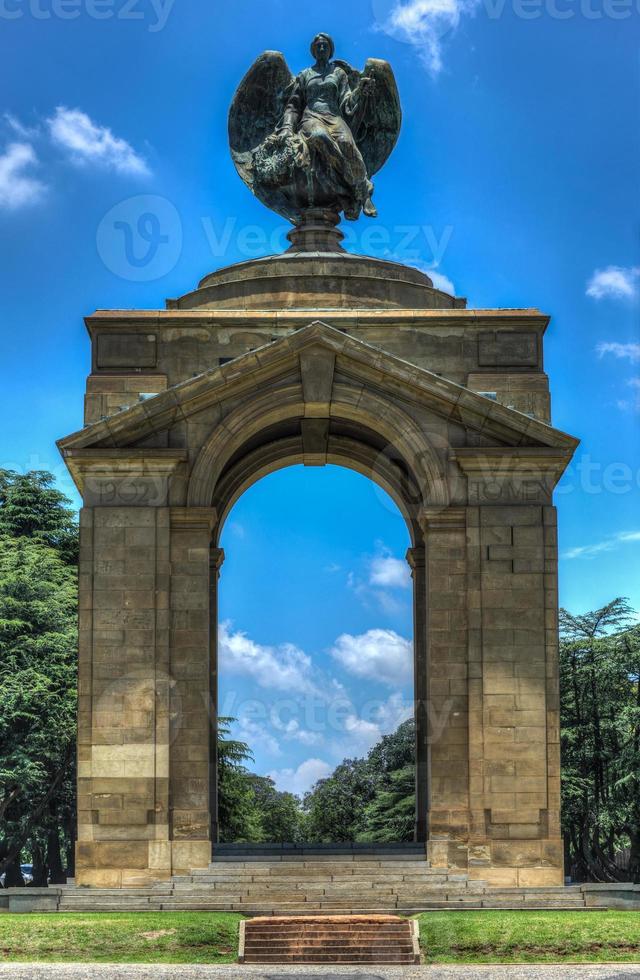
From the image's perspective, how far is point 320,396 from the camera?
44188 mm

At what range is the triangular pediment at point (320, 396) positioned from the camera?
43250 millimetres

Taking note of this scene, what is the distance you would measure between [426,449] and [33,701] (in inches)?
780

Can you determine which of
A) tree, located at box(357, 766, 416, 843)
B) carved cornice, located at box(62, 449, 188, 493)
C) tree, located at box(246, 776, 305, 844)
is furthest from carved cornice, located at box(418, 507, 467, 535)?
tree, located at box(246, 776, 305, 844)

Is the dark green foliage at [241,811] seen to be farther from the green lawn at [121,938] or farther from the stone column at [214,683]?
the green lawn at [121,938]

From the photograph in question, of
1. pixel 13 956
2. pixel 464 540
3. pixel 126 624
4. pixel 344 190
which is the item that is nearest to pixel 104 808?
pixel 126 624

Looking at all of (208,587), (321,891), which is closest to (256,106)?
(208,587)

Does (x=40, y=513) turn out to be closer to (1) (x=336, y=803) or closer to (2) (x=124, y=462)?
(1) (x=336, y=803)

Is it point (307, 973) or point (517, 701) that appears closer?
point (307, 973)

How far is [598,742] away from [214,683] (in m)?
17.7

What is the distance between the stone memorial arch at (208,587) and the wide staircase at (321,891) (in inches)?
49.3

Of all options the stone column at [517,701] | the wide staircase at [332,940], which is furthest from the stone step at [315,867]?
the wide staircase at [332,940]

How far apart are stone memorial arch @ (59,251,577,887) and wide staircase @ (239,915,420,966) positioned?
5738 millimetres

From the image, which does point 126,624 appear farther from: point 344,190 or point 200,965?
point 344,190

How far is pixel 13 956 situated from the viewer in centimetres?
3372
